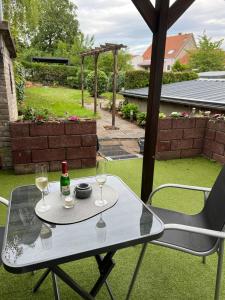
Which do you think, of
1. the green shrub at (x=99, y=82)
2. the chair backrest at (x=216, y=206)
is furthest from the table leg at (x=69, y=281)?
the green shrub at (x=99, y=82)

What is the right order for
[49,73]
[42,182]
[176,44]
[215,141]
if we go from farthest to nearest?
Answer: 1. [176,44]
2. [49,73]
3. [215,141]
4. [42,182]

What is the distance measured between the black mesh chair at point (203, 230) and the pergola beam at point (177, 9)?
1318 millimetres

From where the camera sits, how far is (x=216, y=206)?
1.62 metres

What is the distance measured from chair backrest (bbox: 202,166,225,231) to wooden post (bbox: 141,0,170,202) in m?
0.66

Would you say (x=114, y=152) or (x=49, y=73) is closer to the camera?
(x=114, y=152)

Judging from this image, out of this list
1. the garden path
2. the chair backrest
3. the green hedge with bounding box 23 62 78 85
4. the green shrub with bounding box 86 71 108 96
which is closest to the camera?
the chair backrest

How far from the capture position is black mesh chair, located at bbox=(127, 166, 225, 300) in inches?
51.4

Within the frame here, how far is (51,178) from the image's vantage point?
3.50m

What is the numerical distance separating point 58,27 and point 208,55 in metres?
16.2

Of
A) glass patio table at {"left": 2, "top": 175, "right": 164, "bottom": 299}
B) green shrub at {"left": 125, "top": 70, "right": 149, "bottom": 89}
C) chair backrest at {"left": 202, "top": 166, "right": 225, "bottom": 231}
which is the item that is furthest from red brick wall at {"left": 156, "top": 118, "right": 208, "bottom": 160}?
green shrub at {"left": 125, "top": 70, "right": 149, "bottom": 89}

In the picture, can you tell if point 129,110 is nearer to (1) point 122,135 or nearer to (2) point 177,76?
(1) point 122,135

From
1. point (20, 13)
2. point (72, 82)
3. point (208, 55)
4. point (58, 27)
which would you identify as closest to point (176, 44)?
point (208, 55)

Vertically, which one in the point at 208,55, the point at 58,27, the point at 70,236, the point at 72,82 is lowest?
the point at 70,236

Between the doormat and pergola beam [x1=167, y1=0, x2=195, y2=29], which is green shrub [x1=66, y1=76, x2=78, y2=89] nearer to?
the doormat
